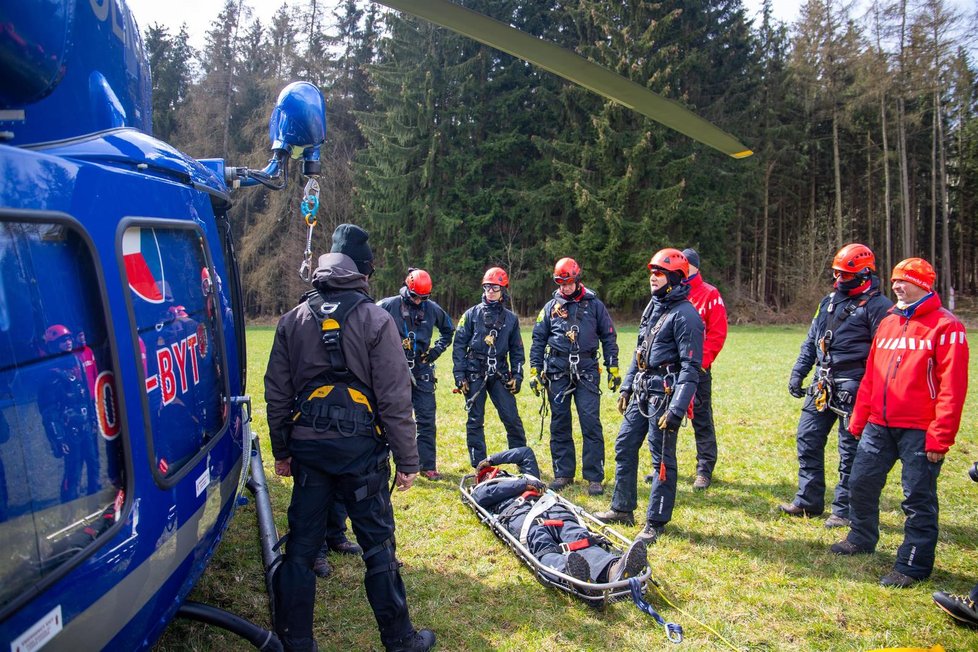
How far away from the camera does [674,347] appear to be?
535cm

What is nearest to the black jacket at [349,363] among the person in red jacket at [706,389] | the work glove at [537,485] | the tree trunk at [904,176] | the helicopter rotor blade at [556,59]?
the helicopter rotor blade at [556,59]

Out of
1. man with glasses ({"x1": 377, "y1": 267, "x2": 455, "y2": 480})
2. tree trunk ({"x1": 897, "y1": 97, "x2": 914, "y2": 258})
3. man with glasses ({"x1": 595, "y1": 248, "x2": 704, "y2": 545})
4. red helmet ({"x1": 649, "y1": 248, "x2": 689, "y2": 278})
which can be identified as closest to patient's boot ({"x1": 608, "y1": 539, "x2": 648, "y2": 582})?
man with glasses ({"x1": 595, "y1": 248, "x2": 704, "y2": 545})

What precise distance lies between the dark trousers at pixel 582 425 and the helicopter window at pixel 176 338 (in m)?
3.97

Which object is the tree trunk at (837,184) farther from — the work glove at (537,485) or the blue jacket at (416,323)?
the work glove at (537,485)

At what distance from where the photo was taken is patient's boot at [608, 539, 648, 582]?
405 cm

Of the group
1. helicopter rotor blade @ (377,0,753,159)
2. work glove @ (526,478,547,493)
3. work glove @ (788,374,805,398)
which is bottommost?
work glove @ (526,478,547,493)

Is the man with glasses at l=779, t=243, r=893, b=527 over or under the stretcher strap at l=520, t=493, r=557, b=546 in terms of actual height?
over

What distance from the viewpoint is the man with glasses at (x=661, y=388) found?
17.0 ft

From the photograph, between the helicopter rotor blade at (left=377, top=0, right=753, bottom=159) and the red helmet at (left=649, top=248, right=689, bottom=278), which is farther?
the red helmet at (left=649, top=248, right=689, bottom=278)

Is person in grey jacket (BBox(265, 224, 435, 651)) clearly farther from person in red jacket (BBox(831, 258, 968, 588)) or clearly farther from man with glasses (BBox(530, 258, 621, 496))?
person in red jacket (BBox(831, 258, 968, 588))

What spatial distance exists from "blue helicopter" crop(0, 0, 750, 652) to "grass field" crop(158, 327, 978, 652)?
113 cm

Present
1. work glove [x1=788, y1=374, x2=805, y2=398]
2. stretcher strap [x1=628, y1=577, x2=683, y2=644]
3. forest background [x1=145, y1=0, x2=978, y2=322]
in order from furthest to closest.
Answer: forest background [x1=145, y1=0, x2=978, y2=322], work glove [x1=788, y1=374, x2=805, y2=398], stretcher strap [x1=628, y1=577, x2=683, y2=644]

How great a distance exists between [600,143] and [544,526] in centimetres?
2947

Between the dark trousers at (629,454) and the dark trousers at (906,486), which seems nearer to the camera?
the dark trousers at (906,486)
